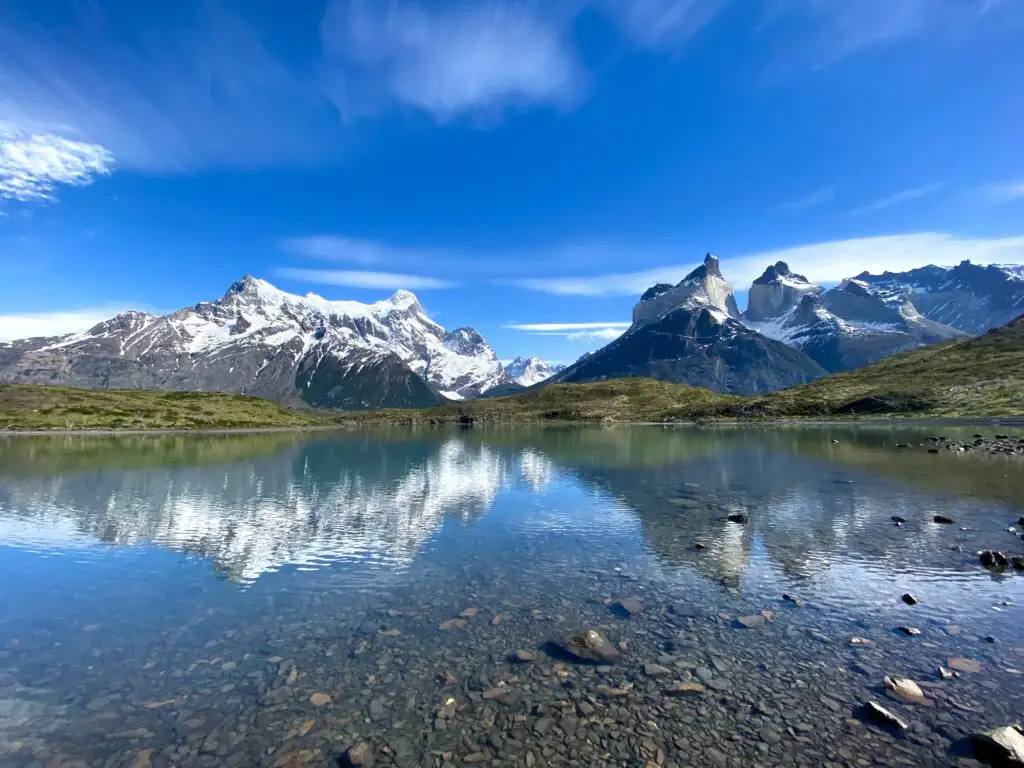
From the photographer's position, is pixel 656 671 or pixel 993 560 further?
pixel 993 560

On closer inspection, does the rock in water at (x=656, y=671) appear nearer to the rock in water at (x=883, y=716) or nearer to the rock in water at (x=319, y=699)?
the rock in water at (x=883, y=716)

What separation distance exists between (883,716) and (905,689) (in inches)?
90.3

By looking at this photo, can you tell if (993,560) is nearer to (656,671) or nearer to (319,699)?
(656,671)

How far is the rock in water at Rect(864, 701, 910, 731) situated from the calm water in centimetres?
40

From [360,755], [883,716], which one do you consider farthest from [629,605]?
[360,755]

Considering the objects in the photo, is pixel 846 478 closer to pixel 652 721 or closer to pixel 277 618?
pixel 652 721

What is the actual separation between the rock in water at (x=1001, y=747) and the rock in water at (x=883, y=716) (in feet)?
5.38

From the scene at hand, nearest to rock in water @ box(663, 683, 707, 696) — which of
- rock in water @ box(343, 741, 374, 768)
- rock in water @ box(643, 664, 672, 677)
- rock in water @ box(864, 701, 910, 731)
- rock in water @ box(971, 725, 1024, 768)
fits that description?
rock in water @ box(643, 664, 672, 677)

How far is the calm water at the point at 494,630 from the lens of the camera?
15.6 m

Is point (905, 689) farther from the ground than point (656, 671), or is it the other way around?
point (905, 689)

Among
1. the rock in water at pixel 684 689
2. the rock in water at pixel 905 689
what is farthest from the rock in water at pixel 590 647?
the rock in water at pixel 905 689

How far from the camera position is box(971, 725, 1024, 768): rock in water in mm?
13945

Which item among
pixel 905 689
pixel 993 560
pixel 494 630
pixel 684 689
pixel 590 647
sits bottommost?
pixel 494 630

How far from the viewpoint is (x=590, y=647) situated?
20703 mm
